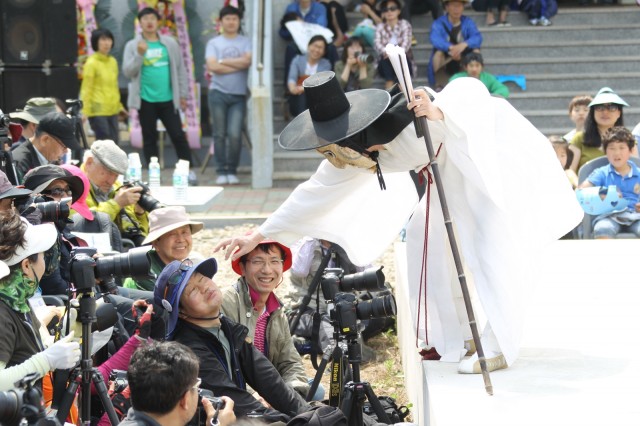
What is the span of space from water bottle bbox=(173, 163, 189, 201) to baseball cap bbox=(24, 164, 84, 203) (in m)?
2.43

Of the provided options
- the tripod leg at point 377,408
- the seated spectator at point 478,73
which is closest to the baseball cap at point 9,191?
the tripod leg at point 377,408

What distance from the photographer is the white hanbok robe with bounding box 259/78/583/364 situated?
15.8ft

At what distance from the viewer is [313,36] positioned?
1243 centimetres

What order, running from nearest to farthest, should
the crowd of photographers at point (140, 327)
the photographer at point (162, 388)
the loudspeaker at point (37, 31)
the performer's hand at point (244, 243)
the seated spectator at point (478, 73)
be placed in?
the photographer at point (162, 388), the crowd of photographers at point (140, 327), the performer's hand at point (244, 243), the loudspeaker at point (37, 31), the seated spectator at point (478, 73)

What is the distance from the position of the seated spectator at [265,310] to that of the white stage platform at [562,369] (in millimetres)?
596

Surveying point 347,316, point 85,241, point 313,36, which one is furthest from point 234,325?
point 313,36

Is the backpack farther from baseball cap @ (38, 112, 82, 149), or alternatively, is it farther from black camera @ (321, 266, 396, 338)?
baseball cap @ (38, 112, 82, 149)

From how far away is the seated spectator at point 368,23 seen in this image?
13.0 meters

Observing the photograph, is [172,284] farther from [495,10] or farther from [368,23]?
[495,10]

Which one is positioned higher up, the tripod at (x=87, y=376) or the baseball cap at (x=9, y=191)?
the baseball cap at (x=9, y=191)

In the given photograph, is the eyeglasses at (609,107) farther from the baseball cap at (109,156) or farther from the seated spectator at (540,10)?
the seated spectator at (540,10)

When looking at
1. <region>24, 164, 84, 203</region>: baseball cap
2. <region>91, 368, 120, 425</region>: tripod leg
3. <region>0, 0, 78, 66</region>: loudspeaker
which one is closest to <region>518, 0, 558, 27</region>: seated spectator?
<region>0, 0, 78, 66</region>: loudspeaker

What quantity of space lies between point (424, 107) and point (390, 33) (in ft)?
27.0

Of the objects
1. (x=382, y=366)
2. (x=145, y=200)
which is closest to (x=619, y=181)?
(x=382, y=366)
